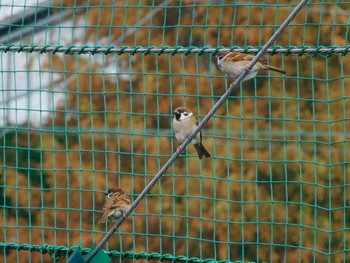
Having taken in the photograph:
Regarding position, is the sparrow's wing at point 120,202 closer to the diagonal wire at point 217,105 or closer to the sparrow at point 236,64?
the diagonal wire at point 217,105

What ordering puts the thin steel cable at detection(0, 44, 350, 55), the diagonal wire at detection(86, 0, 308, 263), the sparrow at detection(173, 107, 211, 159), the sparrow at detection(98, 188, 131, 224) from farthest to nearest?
the sparrow at detection(173, 107, 211, 159) < the sparrow at detection(98, 188, 131, 224) < the thin steel cable at detection(0, 44, 350, 55) < the diagonal wire at detection(86, 0, 308, 263)

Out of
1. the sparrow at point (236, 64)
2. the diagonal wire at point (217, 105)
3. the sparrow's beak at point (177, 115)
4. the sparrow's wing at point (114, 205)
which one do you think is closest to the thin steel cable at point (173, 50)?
the sparrow at point (236, 64)

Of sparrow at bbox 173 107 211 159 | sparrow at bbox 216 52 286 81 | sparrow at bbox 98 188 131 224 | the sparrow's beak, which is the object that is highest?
sparrow at bbox 216 52 286 81

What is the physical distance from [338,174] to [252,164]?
0.61 m

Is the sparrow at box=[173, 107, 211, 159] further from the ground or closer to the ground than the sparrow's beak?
closer to the ground

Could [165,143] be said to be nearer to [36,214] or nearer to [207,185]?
[207,185]

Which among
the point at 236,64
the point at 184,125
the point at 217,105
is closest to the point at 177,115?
the point at 184,125

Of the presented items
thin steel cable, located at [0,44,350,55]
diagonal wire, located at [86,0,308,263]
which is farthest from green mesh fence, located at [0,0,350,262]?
diagonal wire, located at [86,0,308,263]

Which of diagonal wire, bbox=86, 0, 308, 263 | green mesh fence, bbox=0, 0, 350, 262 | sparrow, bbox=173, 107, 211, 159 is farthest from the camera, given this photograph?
green mesh fence, bbox=0, 0, 350, 262

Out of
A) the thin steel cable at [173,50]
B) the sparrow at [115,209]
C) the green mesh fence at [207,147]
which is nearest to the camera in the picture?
the thin steel cable at [173,50]

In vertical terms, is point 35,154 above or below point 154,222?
above

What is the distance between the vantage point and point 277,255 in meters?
5.70

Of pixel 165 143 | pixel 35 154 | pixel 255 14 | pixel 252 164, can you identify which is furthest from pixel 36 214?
pixel 255 14

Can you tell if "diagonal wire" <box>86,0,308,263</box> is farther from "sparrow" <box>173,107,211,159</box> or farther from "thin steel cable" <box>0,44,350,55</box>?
"sparrow" <box>173,107,211,159</box>
